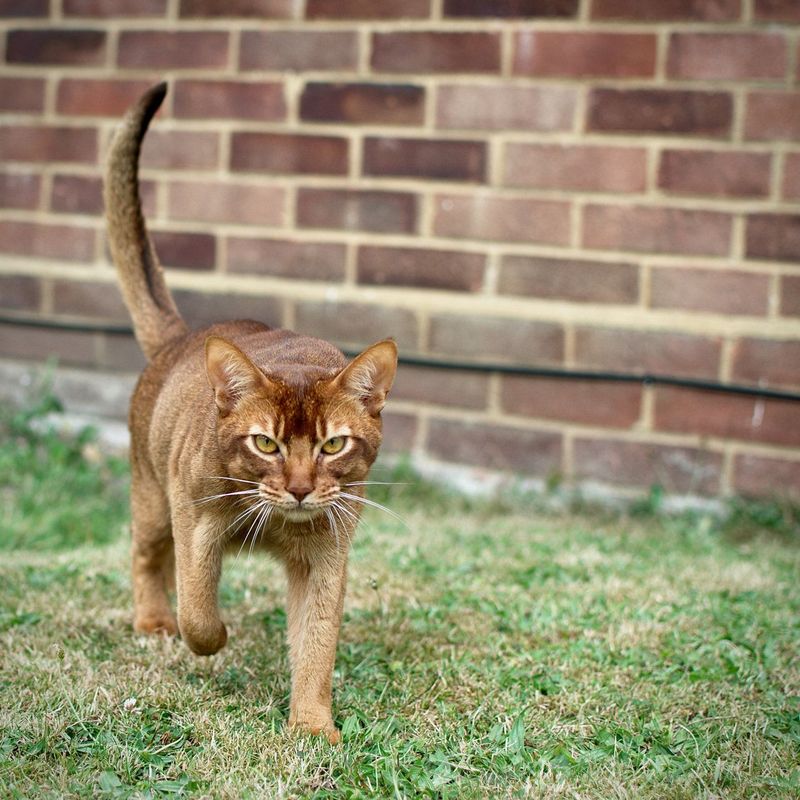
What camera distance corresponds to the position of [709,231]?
4684 mm

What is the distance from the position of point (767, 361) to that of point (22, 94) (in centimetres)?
367

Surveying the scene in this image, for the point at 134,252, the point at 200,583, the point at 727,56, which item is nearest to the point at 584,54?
the point at 727,56

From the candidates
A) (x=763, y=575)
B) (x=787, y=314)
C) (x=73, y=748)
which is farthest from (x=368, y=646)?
(x=787, y=314)

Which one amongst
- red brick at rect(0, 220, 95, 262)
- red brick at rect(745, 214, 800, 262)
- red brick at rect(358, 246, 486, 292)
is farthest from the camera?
red brick at rect(0, 220, 95, 262)

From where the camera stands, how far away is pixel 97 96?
5.32 metres

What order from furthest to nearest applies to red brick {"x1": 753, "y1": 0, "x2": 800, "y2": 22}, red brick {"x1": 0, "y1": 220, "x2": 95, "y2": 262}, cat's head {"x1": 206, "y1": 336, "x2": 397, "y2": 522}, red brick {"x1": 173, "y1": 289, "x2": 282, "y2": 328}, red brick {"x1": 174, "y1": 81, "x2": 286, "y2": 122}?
red brick {"x1": 0, "y1": 220, "x2": 95, "y2": 262}, red brick {"x1": 173, "y1": 289, "x2": 282, "y2": 328}, red brick {"x1": 174, "y1": 81, "x2": 286, "y2": 122}, red brick {"x1": 753, "y1": 0, "x2": 800, "y2": 22}, cat's head {"x1": 206, "y1": 336, "x2": 397, "y2": 522}

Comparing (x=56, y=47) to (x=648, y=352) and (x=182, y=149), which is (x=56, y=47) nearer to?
(x=182, y=149)

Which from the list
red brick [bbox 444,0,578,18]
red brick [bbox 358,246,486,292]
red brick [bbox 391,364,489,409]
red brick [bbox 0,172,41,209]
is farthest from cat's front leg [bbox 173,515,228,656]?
red brick [bbox 0,172,41,209]

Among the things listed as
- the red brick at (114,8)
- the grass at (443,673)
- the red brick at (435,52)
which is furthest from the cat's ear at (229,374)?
the red brick at (114,8)

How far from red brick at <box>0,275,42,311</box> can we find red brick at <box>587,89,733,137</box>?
9.04 feet

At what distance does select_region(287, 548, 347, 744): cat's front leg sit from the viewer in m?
2.67

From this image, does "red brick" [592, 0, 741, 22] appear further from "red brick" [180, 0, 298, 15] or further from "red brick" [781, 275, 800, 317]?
"red brick" [180, 0, 298, 15]

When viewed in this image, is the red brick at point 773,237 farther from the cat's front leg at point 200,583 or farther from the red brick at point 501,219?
the cat's front leg at point 200,583

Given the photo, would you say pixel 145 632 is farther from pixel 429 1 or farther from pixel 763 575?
pixel 429 1
